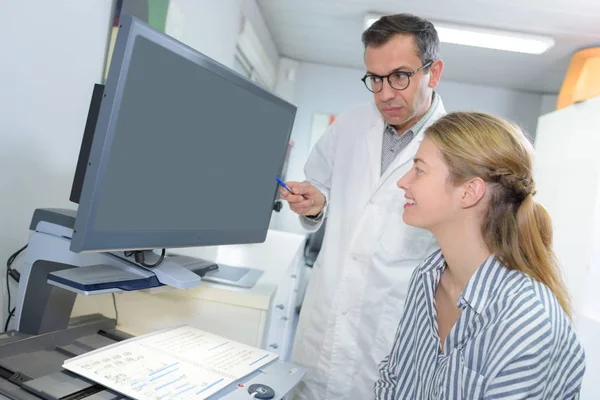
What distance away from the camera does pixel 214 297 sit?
1241mm

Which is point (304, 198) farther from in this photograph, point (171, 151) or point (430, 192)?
point (171, 151)

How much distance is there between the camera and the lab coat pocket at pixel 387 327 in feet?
4.63

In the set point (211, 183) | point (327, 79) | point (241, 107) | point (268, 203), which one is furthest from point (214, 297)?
point (327, 79)

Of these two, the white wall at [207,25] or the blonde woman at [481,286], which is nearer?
the blonde woman at [481,286]

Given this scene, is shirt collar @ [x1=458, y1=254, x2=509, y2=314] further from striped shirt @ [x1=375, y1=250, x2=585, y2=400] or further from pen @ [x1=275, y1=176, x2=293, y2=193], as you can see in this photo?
pen @ [x1=275, y1=176, x2=293, y2=193]

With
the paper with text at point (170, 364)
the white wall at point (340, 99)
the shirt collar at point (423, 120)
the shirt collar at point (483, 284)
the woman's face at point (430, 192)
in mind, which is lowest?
the paper with text at point (170, 364)

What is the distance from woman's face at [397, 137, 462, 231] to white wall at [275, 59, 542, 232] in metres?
3.67

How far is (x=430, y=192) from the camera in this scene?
3.58ft

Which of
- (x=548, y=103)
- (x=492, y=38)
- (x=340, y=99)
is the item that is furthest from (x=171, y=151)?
(x=548, y=103)

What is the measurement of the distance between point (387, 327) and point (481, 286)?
1.66 ft

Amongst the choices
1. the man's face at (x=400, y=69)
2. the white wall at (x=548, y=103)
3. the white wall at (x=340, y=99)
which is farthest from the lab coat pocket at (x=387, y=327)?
the white wall at (x=548, y=103)

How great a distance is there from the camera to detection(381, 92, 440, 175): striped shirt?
1540 mm

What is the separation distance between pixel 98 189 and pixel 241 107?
1.22 feet

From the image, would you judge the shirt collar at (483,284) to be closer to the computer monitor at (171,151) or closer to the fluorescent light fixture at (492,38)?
the computer monitor at (171,151)
